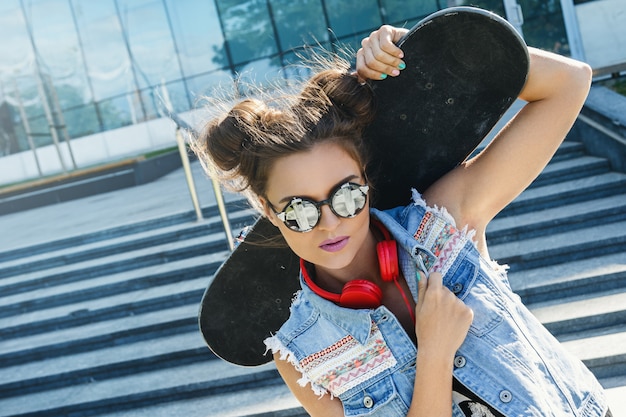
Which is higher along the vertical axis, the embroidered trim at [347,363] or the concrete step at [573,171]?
the embroidered trim at [347,363]

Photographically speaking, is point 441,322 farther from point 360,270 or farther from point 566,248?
point 566,248

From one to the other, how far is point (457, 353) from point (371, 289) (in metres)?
0.23

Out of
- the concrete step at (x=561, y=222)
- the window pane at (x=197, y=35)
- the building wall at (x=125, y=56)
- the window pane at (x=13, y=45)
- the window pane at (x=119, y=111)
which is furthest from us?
the window pane at (x=13, y=45)

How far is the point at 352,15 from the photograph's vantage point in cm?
1595

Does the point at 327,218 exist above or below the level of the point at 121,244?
above

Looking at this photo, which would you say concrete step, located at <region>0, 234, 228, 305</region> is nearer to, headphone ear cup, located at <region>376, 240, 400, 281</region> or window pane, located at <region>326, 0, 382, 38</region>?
headphone ear cup, located at <region>376, 240, 400, 281</region>

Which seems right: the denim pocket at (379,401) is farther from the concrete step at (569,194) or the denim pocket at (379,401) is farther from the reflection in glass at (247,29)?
the reflection in glass at (247,29)

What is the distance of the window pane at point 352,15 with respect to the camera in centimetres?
1584

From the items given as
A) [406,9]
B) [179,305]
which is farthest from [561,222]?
[406,9]

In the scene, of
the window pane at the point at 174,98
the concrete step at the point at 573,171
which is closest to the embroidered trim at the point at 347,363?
the concrete step at the point at 573,171

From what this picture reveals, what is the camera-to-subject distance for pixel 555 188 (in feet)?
21.1

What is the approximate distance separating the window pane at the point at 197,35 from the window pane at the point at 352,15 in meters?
2.80

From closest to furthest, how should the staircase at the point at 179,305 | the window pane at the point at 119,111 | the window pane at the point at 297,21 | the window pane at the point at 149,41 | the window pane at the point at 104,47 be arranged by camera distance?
1. the staircase at the point at 179,305
2. the window pane at the point at 297,21
3. the window pane at the point at 149,41
4. the window pane at the point at 104,47
5. the window pane at the point at 119,111

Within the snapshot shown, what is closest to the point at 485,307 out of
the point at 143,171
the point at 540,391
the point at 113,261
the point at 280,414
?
the point at 540,391
